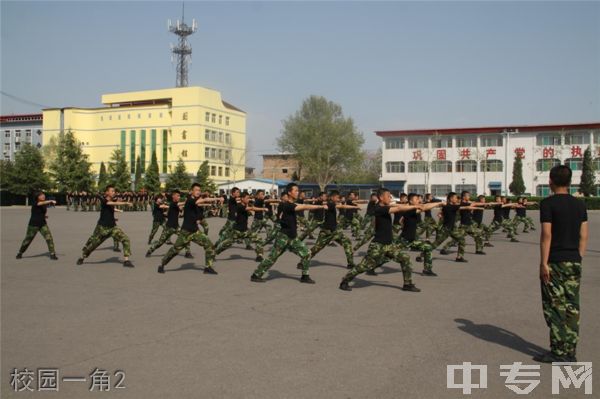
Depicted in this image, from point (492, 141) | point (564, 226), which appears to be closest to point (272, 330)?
point (564, 226)

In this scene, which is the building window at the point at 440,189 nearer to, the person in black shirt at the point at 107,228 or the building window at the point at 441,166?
the building window at the point at 441,166

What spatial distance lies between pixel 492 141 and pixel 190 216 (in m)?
66.9

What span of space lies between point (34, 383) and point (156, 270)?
24.2 ft

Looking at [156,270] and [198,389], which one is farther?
[156,270]

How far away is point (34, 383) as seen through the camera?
5.02 meters

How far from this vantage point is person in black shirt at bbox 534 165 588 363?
18.9 ft

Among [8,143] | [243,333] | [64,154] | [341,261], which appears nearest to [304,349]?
[243,333]

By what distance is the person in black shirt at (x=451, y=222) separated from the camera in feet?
45.7

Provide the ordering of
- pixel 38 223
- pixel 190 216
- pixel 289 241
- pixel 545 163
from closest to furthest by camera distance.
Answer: pixel 289 241
pixel 190 216
pixel 38 223
pixel 545 163

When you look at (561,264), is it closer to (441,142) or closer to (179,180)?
(179,180)

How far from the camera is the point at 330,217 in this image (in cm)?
1305

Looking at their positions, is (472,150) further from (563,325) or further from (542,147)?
(563,325)

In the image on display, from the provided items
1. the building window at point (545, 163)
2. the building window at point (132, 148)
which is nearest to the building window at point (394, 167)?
the building window at point (545, 163)

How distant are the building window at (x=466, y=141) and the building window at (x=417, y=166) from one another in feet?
16.9
